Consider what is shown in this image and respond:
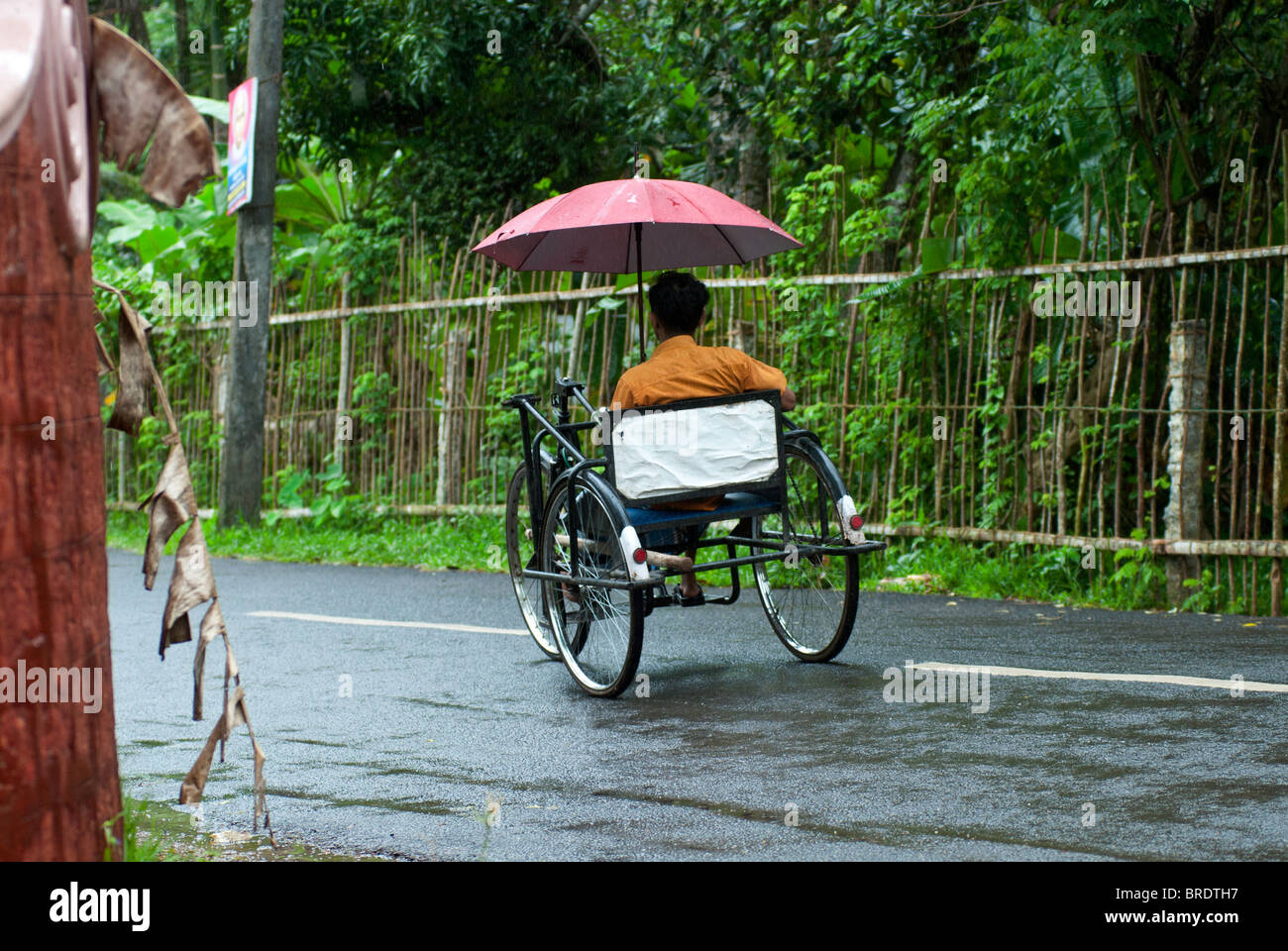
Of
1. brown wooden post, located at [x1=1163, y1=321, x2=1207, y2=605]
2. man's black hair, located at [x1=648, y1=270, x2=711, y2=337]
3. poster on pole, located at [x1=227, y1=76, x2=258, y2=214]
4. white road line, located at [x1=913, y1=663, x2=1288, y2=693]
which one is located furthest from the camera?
poster on pole, located at [x1=227, y1=76, x2=258, y2=214]

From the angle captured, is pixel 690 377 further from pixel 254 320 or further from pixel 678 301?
pixel 254 320

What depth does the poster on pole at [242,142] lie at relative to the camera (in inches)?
546

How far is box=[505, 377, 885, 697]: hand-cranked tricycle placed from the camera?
20.5 ft

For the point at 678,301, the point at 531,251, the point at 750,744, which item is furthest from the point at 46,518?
the point at 531,251

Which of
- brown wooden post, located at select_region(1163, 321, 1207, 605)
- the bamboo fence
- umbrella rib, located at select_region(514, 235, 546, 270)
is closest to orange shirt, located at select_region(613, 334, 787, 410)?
umbrella rib, located at select_region(514, 235, 546, 270)

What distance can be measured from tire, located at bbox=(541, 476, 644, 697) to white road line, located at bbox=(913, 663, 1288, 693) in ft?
4.39

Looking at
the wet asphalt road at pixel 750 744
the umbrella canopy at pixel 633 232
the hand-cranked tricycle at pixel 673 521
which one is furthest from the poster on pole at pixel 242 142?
the hand-cranked tricycle at pixel 673 521

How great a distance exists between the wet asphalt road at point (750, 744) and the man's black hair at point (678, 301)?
5.23 feet

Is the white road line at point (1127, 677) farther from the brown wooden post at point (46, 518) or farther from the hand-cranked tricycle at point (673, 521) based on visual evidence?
the brown wooden post at point (46, 518)

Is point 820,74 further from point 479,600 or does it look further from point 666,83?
point 479,600

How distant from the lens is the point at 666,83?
50.9ft

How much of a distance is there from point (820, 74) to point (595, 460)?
714 cm

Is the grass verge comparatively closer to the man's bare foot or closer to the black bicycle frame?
the black bicycle frame

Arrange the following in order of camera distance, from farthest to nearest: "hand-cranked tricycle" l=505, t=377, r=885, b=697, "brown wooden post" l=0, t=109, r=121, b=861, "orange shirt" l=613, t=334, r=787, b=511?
"orange shirt" l=613, t=334, r=787, b=511
"hand-cranked tricycle" l=505, t=377, r=885, b=697
"brown wooden post" l=0, t=109, r=121, b=861
